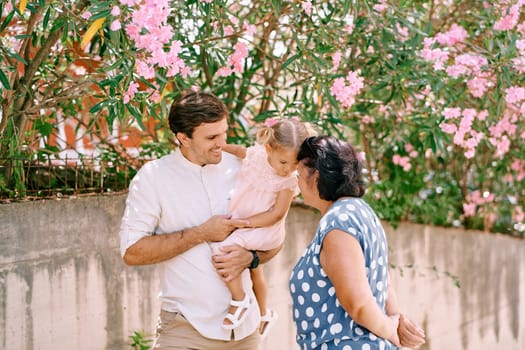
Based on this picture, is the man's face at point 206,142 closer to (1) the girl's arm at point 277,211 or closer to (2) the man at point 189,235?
(2) the man at point 189,235

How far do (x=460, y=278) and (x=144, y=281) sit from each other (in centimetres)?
335

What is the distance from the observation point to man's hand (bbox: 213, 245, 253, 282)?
3.13 metres

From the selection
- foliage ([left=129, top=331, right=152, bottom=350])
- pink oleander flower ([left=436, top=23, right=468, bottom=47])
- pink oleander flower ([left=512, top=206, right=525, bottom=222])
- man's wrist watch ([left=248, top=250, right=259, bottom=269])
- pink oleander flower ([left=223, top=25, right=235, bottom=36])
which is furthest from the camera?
pink oleander flower ([left=512, top=206, right=525, bottom=222])

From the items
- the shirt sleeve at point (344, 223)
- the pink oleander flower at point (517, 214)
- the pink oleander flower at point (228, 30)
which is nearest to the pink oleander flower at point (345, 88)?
the pink oleander flower at point (228, 30)

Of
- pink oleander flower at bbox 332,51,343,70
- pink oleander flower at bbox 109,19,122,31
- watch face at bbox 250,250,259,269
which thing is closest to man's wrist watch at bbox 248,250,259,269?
watch face at bbox 250,250,259,269

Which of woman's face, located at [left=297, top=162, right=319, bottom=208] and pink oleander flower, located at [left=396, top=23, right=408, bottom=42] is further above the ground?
pink oleander flower, located at [left=396, top=23, right=408, bottom=42]

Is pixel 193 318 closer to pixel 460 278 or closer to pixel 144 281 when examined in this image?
pixel 144 281

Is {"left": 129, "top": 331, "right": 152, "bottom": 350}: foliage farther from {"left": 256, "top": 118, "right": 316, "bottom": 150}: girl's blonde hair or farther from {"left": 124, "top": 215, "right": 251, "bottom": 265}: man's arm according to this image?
{"left": 256, "top": 118, "right": 316, "bottom": 150}: girl's blonde hair

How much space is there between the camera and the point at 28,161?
395 centimetres

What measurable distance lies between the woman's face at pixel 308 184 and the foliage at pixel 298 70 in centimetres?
89

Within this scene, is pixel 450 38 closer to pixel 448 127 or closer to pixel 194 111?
pixel 448 127

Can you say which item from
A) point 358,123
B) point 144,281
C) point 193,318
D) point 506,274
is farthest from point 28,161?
point 506,274

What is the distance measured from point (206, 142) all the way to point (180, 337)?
82cm

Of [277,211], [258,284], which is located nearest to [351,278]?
[277,211]
